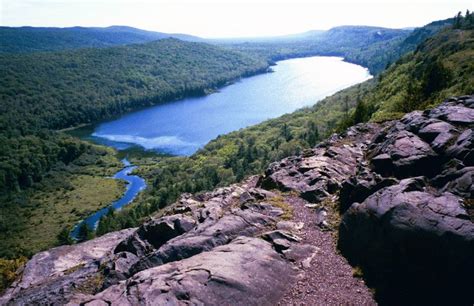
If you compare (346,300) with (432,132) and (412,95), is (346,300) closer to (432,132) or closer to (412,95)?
(432,132)

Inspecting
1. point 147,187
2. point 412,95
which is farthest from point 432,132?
point 147,187

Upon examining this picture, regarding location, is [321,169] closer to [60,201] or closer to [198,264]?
[198,264]

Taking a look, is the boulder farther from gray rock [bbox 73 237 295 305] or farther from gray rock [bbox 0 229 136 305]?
gray rock [bbox 0 229 136 305]

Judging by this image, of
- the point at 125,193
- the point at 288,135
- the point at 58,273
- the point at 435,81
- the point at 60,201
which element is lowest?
the point at 60,201

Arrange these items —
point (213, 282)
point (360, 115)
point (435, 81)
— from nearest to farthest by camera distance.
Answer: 1. point (213, 282)
2. point (435, 81)
3. point (360, 115)

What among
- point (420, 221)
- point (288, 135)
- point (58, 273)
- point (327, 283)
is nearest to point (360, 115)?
point (420, 221)

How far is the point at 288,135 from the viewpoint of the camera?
17625 centimetres

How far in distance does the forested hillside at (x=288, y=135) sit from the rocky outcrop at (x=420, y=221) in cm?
3853

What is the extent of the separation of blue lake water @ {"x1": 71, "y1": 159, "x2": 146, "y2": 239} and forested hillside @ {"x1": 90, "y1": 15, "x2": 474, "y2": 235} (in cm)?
528

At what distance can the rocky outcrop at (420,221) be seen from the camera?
20.9 metres

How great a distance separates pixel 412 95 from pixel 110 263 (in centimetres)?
6101

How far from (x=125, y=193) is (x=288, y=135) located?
250ft

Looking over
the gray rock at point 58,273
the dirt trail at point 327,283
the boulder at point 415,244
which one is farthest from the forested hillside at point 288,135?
the gray rock at point 58,273

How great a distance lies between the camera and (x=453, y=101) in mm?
39000
